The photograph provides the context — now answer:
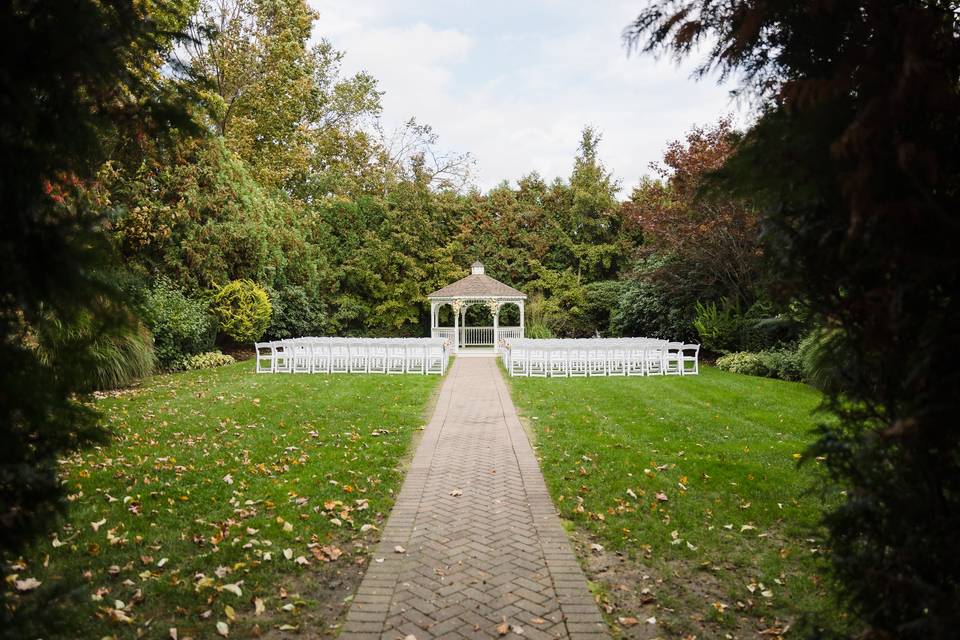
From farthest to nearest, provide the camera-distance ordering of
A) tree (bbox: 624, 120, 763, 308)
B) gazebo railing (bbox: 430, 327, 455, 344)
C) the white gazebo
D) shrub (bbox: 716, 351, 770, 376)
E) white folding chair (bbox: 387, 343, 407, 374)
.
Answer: gazebo railing (bbox: 430, 327, 455, 344) → the white gazebo → tree (bbox: 624, 120, 763, 308) → white folding chair (bbox: 387, 343, 407, 374) → shrub (bbox: 716, 351, 770, 376)

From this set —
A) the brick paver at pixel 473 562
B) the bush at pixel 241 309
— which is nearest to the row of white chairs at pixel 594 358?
the brick paver at pixel 473 562

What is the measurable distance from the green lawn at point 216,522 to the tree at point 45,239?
12.5 inches

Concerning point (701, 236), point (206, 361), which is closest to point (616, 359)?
point (701, 236)

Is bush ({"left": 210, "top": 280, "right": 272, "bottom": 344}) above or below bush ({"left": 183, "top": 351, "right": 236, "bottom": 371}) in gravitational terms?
above

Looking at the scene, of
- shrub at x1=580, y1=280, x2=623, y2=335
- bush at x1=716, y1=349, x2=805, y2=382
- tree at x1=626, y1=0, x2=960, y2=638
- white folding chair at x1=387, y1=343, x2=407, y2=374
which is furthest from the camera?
shrub at x1=580, y1=280, x2=623, y2=335

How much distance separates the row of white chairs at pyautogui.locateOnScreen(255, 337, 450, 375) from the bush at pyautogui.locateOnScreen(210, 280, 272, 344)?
3310 millimetres

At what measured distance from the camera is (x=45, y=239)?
2.01 m

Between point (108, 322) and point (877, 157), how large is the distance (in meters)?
2.98

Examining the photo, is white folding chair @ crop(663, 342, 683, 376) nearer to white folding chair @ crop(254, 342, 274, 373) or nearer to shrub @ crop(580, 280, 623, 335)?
Answer: white folding chair @ crop(254, 342, 274, 373)

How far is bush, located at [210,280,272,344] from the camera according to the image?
62.1 feet

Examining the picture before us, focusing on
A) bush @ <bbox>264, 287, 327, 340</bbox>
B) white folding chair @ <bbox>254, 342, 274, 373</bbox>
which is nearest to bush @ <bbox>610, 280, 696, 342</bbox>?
bush @ <bbox>264, 287, 327, 340</bbox>

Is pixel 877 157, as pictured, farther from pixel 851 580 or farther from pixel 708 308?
pixel 708 308

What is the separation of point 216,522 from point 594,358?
1238 centimetres

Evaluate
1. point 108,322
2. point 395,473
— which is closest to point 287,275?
point 395,473
